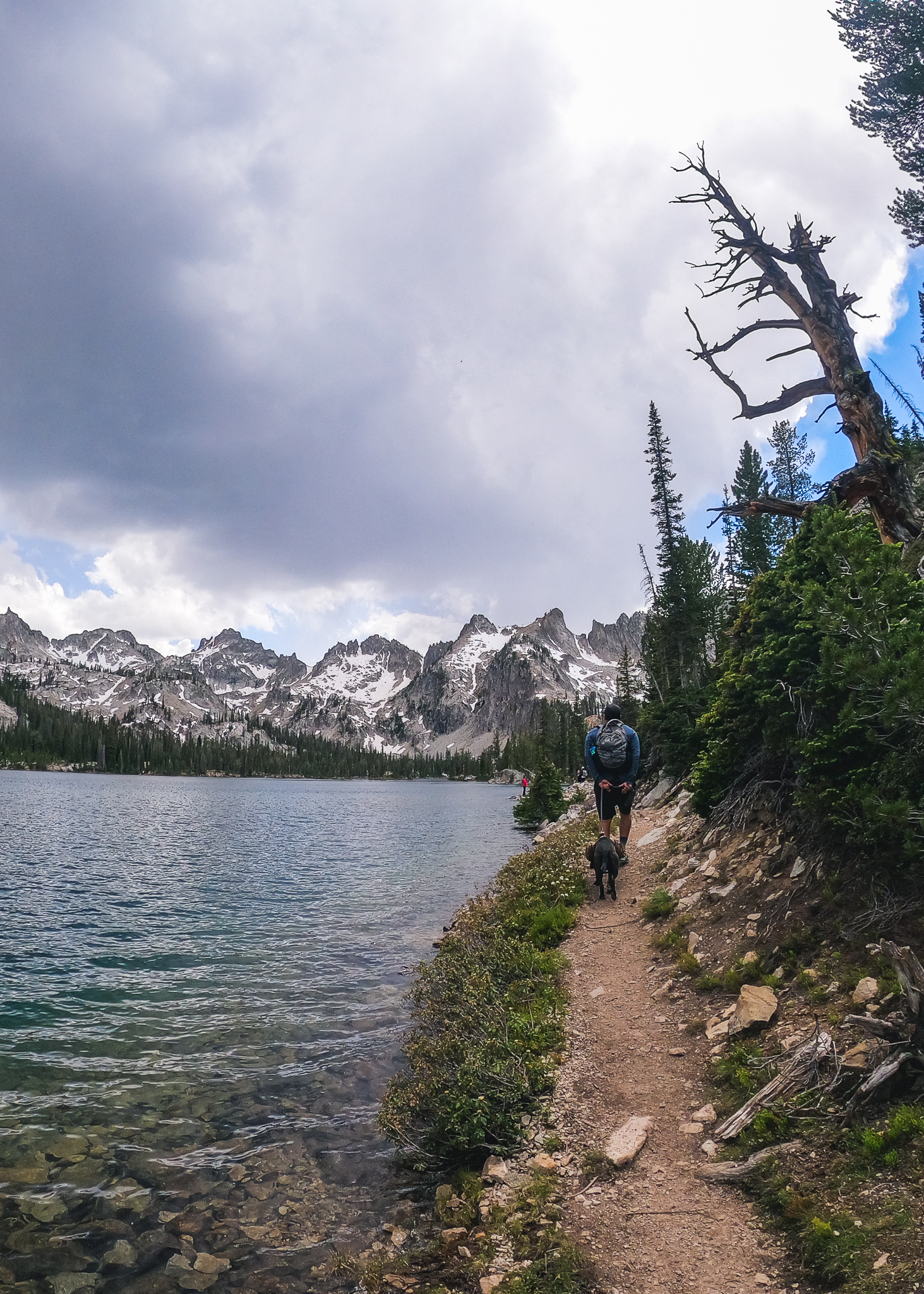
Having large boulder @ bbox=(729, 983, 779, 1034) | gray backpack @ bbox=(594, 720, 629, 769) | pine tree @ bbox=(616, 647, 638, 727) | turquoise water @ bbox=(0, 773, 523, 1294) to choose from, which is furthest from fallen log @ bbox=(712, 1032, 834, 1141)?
pine tree @ bbox=(616, 647, 638, 727)

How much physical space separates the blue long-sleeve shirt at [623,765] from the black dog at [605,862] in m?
1.39

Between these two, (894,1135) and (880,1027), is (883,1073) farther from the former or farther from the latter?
(894,1135)

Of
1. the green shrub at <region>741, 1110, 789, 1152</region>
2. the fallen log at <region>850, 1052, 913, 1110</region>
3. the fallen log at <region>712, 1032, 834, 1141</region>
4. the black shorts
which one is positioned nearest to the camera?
the fallen log at <region>850, 1052, 913, 1110</region>

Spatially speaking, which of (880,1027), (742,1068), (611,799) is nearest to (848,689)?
(880,1027)

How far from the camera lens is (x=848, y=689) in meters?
8.46

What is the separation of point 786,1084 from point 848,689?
4641 mm

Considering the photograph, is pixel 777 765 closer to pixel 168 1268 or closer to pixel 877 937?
pixel 877 937

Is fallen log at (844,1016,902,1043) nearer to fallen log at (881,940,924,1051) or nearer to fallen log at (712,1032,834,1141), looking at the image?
fallen log at (881,940,924,1051)

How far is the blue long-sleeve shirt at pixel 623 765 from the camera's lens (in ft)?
47.0

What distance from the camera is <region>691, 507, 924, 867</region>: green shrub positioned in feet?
22.6

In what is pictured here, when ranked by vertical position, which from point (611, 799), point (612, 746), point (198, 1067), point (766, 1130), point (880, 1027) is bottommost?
point (198, 1067)

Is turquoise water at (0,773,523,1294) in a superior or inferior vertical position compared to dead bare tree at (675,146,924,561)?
inferior

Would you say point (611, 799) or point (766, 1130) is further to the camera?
point (611, 799)

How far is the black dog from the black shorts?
0.53 m
